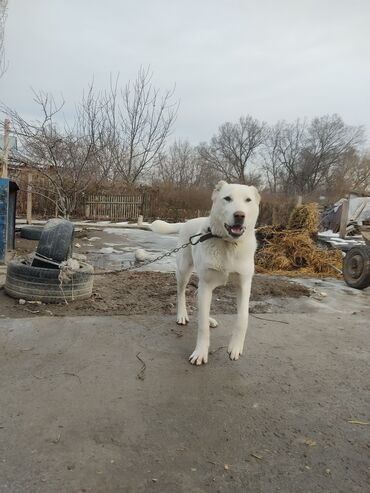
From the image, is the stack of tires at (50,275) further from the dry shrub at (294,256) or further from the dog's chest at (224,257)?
the dry shrub at (294,256)

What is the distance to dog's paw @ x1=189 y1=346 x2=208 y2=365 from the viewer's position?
3.20 m

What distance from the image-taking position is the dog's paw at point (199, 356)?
320cm

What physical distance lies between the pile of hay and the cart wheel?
3.31ft

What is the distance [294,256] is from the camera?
973 centimetres

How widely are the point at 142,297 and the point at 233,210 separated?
2622 millimetres

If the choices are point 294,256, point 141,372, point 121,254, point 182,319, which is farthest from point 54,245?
point 294,256

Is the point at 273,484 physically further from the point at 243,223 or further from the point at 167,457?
the point at 243,223

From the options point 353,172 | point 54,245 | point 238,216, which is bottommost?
point 54,245

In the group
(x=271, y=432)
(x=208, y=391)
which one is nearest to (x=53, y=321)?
(x=208, y=391)

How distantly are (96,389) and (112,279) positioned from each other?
3556 mm

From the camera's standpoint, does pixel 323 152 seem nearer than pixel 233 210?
No

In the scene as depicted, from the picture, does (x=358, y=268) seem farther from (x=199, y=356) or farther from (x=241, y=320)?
(x=199, y=356)

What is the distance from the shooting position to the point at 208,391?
2762 millimetres

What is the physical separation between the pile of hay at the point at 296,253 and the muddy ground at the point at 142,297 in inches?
→ 95.1
